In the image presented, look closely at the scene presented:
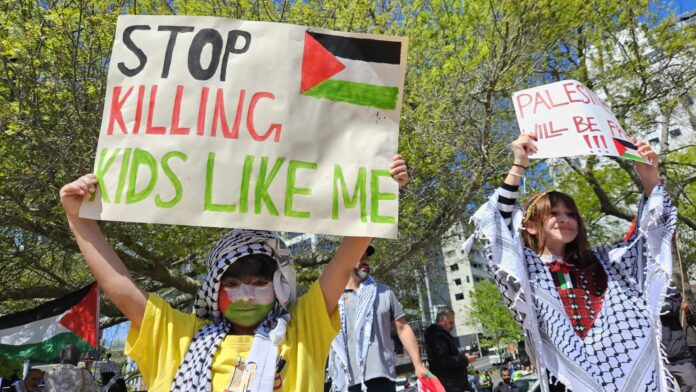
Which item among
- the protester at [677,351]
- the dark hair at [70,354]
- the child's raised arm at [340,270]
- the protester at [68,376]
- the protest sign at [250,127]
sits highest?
the protest sign at [250,127]

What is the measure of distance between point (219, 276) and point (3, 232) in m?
6.70

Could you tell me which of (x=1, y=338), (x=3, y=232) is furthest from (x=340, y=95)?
(x=3, y=232)

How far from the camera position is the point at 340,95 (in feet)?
7.11

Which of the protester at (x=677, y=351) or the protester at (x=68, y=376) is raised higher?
the protester at (x=677, y=351)

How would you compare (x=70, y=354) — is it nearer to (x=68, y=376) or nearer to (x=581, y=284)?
(x=68, y=376)

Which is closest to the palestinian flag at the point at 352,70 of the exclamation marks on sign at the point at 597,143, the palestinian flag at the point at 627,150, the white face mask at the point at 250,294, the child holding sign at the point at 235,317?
the child holding sign at the point at 235,317

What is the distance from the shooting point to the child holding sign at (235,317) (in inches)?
72.5

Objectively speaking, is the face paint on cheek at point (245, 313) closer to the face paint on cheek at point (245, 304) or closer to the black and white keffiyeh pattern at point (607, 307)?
the face paint on cheek at point (245, 304)

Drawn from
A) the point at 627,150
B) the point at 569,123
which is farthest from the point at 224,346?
the point at 627,150

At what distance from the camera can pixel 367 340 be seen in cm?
398

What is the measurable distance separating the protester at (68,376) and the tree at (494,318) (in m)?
42.4

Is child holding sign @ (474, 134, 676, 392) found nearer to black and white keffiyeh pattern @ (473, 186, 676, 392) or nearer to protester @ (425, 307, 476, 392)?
black and white keffiyeh pattern @ (473, 186, 676, 392)

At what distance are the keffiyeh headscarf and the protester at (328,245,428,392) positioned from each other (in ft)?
6.40

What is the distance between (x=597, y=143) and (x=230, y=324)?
6.18 feet
